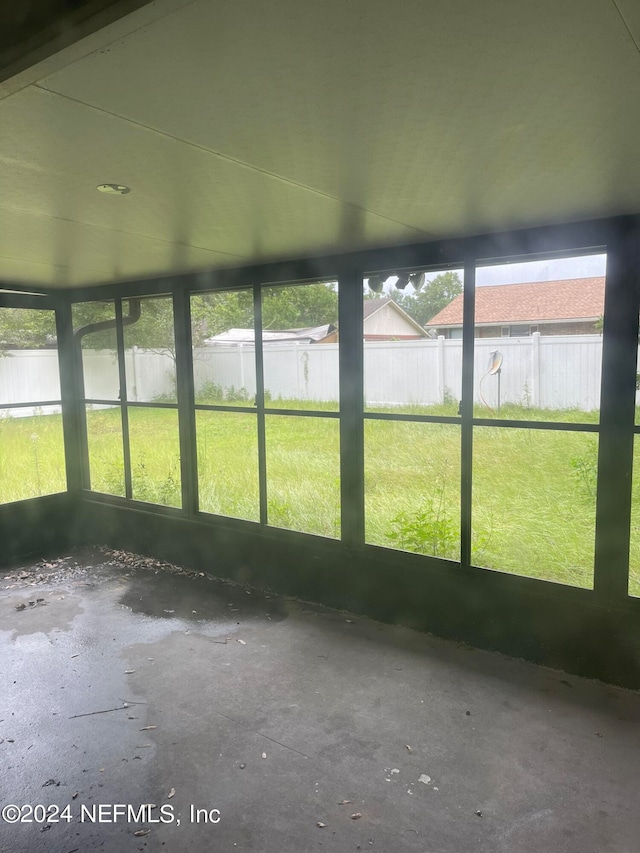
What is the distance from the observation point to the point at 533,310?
3594mm

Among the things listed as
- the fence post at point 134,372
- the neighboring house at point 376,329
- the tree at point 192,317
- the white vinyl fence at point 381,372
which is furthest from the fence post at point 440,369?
the fence post at point 134,372

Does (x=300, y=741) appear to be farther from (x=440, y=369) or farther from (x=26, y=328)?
(x=26, y=328)

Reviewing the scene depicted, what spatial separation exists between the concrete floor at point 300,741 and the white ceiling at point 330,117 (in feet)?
8.73

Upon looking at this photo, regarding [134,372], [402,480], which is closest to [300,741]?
[402,480]

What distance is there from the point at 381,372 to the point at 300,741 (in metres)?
2.45

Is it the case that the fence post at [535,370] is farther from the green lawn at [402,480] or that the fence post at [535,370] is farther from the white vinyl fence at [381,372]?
the green lawn at [402,480]

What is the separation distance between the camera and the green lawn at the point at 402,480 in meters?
3.58

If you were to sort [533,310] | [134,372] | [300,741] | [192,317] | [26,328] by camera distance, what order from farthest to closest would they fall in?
[26,328] < [134,372] < [192,317] < [533,310] < [300,741]

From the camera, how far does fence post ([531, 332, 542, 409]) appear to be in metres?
3.61

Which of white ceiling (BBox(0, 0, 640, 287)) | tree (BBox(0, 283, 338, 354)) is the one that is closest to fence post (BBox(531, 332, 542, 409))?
white ceiling (BBox(0, 0, 640, 287))

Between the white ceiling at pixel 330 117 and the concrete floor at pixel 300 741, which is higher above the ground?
the white ceiling at pixel 330 117

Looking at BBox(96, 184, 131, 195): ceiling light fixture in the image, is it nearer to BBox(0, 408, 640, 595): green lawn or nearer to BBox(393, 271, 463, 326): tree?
BBox(393, 271, 463, 326): tree

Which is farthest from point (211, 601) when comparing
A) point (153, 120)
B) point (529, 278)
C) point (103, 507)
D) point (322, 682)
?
point (153, 120)

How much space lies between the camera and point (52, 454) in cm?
621
